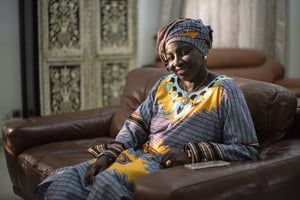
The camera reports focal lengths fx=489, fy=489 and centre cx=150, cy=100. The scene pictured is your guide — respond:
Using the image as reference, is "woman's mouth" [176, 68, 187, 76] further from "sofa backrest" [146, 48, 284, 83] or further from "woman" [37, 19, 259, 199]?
"sofa backrest" [146, 48, 284, 83]

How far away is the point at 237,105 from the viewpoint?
194 cm

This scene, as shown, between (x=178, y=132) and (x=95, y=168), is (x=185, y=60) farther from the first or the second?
(x=95, y=168)

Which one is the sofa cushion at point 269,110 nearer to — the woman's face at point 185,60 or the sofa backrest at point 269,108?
the sofa backrest at point 269,108

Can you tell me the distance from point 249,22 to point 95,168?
3488mm

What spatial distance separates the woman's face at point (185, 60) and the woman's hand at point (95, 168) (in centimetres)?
48

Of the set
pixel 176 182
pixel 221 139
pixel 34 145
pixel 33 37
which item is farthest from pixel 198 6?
pixel 176 182

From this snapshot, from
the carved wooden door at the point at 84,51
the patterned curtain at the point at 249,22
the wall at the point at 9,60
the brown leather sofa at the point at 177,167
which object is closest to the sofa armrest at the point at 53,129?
the brown leather sofa at the point at 177,167

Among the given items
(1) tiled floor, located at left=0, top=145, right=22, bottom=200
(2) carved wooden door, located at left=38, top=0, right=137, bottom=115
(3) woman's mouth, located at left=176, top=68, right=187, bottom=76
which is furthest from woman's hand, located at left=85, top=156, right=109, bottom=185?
(2) carved wooden door, located at left=38, top=0, right=137, bottom=115

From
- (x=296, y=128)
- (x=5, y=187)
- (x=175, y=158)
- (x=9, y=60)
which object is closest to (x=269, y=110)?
(x=296, y=128)

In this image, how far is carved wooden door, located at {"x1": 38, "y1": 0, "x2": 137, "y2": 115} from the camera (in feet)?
14.2

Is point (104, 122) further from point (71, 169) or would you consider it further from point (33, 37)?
point (33, 37)

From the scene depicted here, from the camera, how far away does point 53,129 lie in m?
2.81

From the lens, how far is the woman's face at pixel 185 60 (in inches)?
79.4

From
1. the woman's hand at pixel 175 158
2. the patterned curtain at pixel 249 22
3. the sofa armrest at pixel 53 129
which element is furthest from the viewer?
the patterned curtain at pixel 249 22
